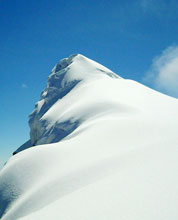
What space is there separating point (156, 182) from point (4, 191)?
276 inches

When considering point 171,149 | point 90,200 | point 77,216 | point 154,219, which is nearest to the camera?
point 154,219

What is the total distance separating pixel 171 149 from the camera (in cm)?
715

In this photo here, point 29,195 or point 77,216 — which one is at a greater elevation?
point 29,195

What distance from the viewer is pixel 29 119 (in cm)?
4331

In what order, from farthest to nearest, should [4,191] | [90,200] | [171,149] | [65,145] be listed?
[65,145]
[4,191]
[171,149]
[90,200]

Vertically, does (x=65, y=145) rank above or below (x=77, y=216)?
above

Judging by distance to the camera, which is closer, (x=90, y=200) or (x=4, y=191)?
(x=90, y=200)

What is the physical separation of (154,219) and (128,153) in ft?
12.6

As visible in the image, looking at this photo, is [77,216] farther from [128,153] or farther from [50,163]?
[50,163]

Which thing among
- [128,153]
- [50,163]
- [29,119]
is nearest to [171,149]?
[128,153]

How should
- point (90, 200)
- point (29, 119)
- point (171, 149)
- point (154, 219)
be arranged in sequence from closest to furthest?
point (154, 219) → point (90, 200) → point (171, 149) → point (29, 119)

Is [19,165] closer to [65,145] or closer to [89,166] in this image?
[65,145]

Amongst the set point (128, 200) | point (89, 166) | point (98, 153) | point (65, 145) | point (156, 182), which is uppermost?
point (65, 145)

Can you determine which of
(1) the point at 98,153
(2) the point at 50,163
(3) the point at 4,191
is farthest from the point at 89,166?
(3) the point at 4,191
